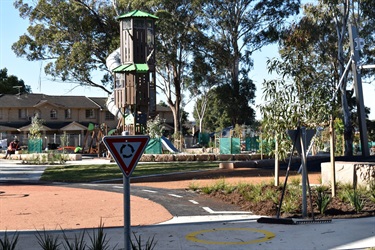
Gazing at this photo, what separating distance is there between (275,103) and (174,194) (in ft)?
15.9

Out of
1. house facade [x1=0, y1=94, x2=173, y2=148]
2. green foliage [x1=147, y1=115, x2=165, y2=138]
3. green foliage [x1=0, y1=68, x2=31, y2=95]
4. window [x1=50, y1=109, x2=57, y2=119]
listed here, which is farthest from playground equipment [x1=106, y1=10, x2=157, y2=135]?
green foliage [x1=0, y1=68, x2=31, y2=95]

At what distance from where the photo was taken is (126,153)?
23.2 feet

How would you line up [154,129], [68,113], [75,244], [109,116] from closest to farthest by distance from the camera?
[75,244] < [154,129] < [68,113] < [109,116]

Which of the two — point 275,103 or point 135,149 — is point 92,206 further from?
point 135,149

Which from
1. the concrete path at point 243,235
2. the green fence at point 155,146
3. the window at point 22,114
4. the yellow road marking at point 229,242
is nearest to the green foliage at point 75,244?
the concrete path at point 243,235

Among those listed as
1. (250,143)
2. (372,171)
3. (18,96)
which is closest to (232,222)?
(372,171)

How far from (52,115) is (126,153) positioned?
67.7m

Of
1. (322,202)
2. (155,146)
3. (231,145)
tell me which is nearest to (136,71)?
(155,146)

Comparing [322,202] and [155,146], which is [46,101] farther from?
[322,202]

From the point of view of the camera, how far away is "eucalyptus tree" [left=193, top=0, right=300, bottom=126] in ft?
179

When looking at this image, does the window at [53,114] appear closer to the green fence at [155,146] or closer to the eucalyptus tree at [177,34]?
the eucalyptus tree at [177,34]

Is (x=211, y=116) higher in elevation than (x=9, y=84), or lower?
lower

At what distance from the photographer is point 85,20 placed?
186ft

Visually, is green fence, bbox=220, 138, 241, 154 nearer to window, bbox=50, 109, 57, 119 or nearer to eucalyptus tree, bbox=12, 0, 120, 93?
eucalyptus tree, bbox=12, 0, 120, 93
